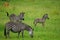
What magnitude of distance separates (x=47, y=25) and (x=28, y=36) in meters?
0.42

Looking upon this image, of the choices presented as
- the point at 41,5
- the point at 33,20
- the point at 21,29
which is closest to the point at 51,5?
the point at 41,5

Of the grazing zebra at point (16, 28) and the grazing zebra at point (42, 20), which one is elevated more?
the grazing zebra at point (42, 20)

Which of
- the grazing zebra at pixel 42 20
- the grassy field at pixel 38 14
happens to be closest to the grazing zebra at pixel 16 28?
the grassy field at pixel 38 14

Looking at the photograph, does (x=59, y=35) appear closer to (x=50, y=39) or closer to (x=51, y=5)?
(x=50, y=39)

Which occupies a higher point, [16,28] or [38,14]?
[38,14]

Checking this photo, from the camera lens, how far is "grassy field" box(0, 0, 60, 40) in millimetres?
4258

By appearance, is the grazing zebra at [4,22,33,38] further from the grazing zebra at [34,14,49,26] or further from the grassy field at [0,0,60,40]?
the grazing zebra at [34,14,49,26]

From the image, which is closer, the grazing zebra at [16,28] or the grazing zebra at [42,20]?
the grazing zebra at [16,28]

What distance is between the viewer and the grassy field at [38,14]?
4.26m

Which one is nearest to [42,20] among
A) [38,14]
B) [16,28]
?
[38,14]

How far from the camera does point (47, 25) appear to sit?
4406mm

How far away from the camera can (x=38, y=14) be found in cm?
446

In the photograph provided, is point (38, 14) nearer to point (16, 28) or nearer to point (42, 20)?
point (42, 20)

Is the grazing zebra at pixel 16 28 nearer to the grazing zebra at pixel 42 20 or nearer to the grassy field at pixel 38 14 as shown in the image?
the grassy field at pixel 38 14
